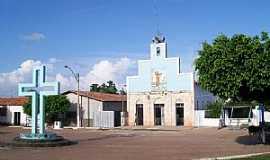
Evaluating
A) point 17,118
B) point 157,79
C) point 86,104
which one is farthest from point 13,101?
point 157,79

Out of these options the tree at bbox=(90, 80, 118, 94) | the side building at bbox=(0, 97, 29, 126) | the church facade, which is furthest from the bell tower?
the tree at bbox=(90, 80, 118, 94)

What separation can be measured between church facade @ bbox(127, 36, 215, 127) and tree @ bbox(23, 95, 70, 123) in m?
7.49

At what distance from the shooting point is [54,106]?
55.7m

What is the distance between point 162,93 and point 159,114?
247 centimetres

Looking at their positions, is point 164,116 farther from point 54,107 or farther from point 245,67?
point 245,67

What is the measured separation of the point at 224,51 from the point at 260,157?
24.0 ft

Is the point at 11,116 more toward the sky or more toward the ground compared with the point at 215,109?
more toward the ground

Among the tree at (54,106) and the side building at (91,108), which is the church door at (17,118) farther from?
the side building at (91,108)

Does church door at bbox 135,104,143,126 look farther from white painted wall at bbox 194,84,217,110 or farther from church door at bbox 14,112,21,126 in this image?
church door at bbox 14,112,21,126

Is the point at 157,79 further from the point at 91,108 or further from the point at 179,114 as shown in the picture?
the point at 91,108

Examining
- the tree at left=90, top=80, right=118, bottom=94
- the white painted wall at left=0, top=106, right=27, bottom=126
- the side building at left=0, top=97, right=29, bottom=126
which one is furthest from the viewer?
the tree at left=90, top=80, right=118, bottom=94

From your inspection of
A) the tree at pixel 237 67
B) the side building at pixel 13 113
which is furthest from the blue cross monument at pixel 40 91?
the side building at pixel 13 113

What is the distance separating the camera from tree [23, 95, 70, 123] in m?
55.6

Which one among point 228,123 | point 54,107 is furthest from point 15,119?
point 228,123
